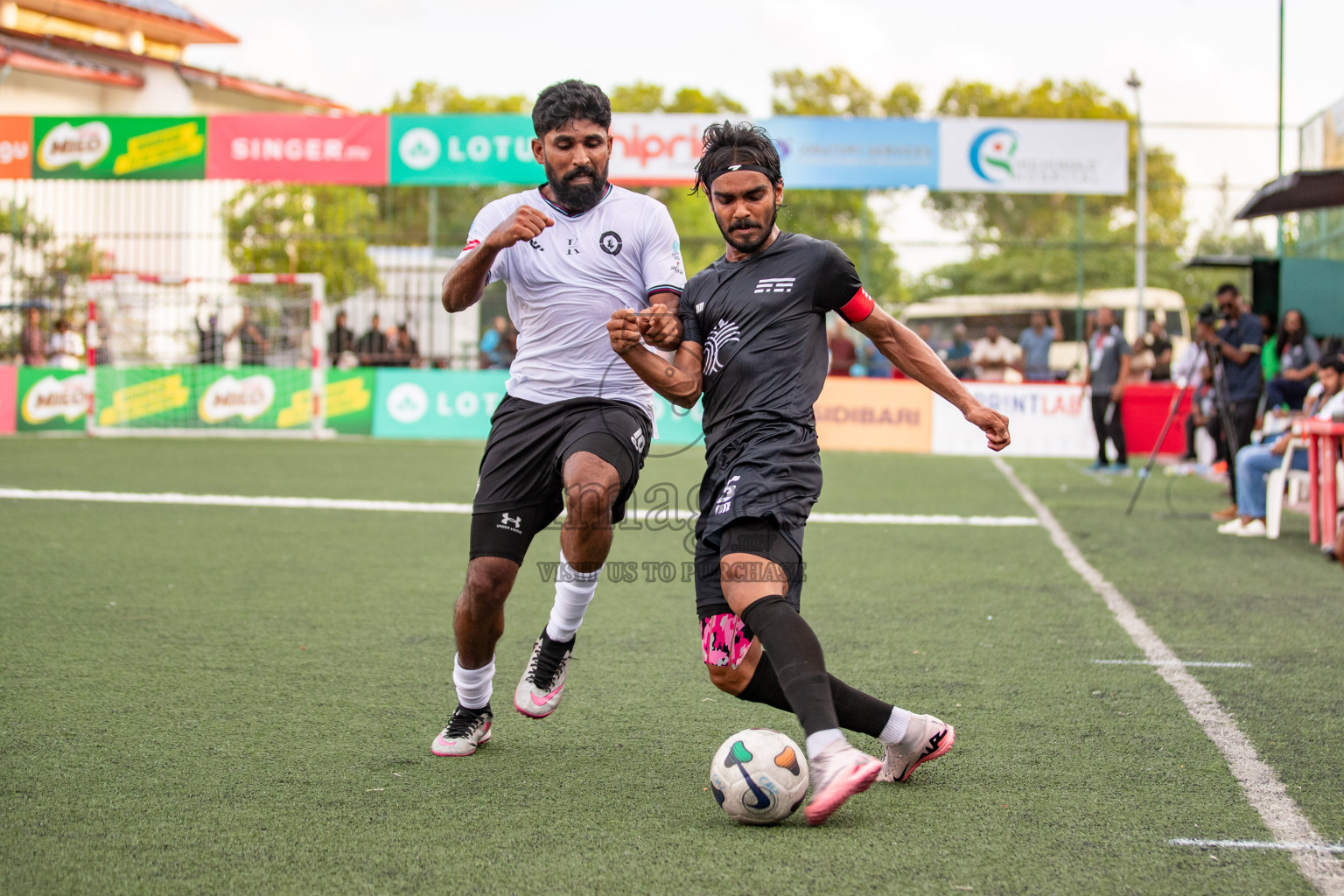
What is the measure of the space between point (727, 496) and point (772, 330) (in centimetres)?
50

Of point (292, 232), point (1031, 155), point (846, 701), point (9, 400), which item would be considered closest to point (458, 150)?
point (9, 400)

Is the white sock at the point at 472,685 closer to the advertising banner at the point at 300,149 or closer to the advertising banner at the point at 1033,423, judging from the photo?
the advertising banner at the point at 1033,423

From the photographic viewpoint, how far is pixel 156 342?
1836 cm

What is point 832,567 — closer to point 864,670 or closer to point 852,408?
point 864,670

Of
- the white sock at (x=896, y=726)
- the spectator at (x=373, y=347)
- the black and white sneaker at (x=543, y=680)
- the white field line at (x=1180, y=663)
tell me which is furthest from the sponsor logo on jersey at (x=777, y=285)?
the spectator at (x=373, y=347)

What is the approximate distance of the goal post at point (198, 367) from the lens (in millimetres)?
17562

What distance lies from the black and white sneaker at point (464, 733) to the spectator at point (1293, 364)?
956 centimetres

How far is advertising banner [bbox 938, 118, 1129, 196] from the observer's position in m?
17.1

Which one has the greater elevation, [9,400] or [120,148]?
[120,148]

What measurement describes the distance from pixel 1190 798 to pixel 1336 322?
1373 centimetres

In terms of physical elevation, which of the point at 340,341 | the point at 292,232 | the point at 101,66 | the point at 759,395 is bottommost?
the point at 759,395

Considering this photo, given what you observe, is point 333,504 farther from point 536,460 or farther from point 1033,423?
point 1033,423

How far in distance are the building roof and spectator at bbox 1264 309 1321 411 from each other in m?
30.9

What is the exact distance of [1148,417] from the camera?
56.3ft
